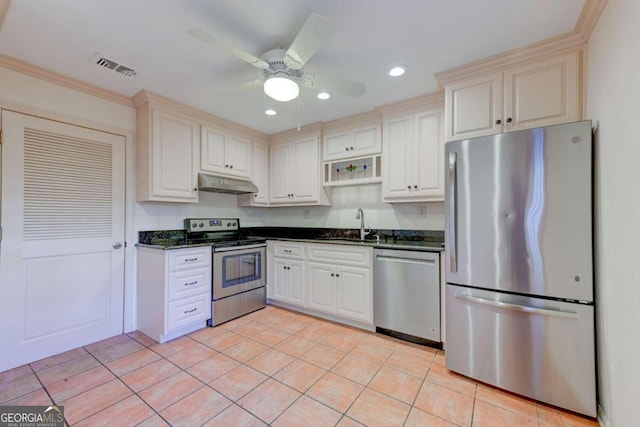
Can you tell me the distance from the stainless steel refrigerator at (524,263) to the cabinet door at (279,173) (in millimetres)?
2312

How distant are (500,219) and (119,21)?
9.09 ft

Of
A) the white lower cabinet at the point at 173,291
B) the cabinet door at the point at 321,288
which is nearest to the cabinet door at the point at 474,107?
the cabinet door at the point at 321,288

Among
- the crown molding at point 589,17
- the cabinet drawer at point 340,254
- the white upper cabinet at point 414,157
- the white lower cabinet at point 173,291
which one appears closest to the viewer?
the crown molding at point 589,17

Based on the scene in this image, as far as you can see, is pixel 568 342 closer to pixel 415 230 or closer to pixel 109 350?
pixel 415 230

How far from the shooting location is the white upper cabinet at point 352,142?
3.15 metres

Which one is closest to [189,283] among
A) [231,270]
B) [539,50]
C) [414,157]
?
[231,270]

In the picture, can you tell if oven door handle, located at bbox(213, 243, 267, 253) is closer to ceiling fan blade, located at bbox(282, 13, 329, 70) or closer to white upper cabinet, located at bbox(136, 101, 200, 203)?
white upper cabinet, located at bbox(136, 101, 200, 203)

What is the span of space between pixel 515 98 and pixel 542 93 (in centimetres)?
16

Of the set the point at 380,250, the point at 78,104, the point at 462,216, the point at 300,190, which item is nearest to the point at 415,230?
the point at 380,250

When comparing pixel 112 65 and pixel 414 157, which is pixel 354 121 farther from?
pixel 112 65

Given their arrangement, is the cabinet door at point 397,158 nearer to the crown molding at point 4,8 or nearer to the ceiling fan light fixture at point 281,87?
the ceiling fan light fixture at point 281,87

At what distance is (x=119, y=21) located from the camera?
67.4 inches

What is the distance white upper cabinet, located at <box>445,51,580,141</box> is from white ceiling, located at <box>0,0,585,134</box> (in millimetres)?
203

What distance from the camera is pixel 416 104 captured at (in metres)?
2.80
